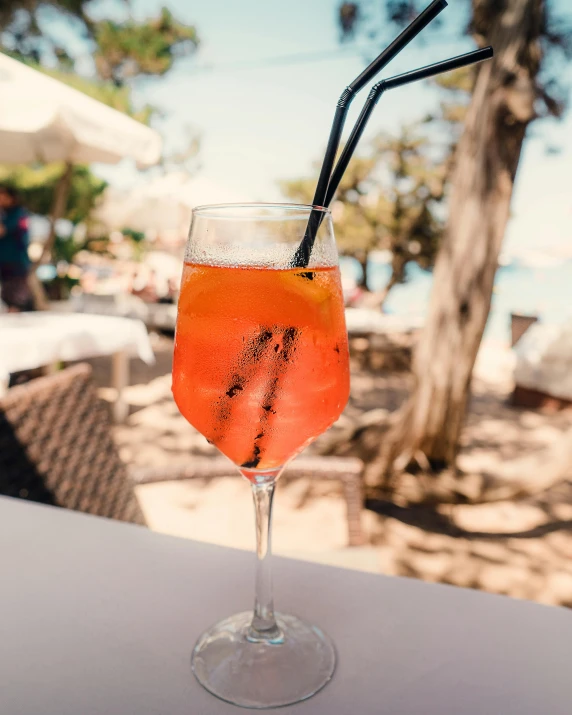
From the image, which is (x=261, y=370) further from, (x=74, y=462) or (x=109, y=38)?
(x=109, y=38)

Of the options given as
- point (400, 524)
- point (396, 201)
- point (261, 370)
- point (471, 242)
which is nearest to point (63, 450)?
point (261, 370)

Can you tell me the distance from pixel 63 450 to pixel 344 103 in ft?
3.85

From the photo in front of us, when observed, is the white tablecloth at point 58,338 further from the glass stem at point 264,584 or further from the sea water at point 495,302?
the glass stem at point 264,584

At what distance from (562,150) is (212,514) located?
6.66 m

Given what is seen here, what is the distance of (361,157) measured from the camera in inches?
419

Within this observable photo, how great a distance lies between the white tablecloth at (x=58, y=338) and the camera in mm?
3506

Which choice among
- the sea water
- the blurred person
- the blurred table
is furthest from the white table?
the blurred table

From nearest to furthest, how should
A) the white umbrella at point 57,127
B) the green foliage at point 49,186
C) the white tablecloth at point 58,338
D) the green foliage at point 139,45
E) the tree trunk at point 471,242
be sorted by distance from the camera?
the tree trunk at point 471,242
the white tablecloth at point 58,338
the white umbrella at point 57,127
the green foliage at point 49,186
the green foliage at point 139,45

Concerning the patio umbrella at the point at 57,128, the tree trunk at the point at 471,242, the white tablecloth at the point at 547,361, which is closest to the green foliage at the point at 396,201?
the white tablecloth at the point at 547,361

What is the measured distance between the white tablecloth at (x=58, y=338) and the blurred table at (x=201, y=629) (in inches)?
113

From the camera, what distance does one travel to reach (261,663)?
2.17 ft

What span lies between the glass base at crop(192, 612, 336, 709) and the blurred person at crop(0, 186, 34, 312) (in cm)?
575

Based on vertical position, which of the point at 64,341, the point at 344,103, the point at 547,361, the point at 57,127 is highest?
the point at 57,127

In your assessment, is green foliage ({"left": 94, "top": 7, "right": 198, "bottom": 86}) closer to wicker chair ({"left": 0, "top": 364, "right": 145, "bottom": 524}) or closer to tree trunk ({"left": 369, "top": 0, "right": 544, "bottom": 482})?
tree trunk ({"left": 369, "top": 0, "right": 544, "bottom": 482})
